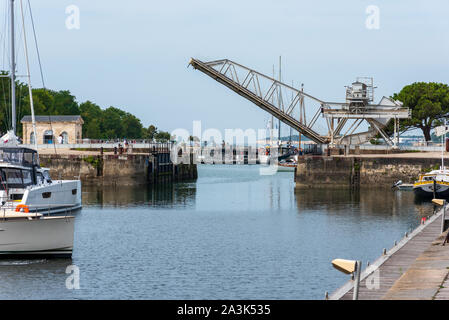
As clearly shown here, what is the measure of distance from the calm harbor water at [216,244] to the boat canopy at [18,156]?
4.20 metres

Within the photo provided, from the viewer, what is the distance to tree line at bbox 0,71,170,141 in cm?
10750

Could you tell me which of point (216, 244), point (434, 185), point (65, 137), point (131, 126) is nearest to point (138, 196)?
point (434, 185)

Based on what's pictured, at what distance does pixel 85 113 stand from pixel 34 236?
357 feet

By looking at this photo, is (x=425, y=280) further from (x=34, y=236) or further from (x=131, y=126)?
(x=131, y=126)

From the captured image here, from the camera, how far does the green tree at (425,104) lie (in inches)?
3467

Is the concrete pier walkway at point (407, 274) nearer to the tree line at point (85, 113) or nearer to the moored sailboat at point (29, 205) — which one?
the moored sailboat at point (29, 205)

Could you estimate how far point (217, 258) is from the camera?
29.9m

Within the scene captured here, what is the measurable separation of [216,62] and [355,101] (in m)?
13.2


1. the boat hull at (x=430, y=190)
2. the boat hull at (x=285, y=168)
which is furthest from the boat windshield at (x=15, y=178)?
the boat hull at (x=285, y=168)

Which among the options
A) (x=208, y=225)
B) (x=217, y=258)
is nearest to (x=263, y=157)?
(x=208, y=225)

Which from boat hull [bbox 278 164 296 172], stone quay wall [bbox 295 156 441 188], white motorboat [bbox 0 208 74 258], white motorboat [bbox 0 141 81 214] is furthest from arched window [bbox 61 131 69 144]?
white motorboat [bbox 0 208 74 258]

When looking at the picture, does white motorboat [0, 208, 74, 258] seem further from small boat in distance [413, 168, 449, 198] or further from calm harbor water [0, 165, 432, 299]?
small boat in distance [413, 168, 449, 198]

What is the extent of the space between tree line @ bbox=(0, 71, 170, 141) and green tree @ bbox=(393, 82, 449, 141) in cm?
3403
